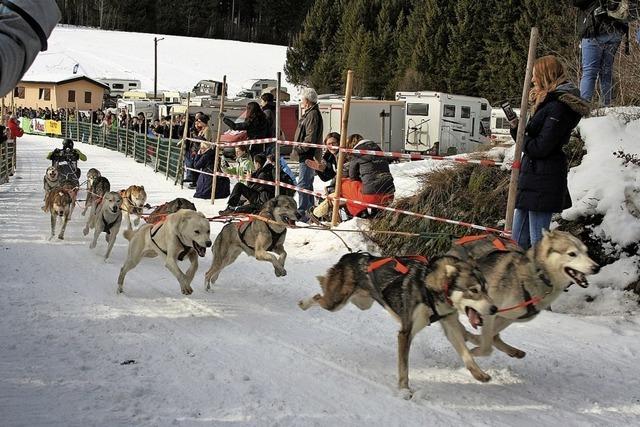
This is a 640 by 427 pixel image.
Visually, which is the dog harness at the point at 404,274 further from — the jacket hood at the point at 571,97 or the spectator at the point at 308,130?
the spectator at the point at 308,130

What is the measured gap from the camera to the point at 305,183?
30.2 ft

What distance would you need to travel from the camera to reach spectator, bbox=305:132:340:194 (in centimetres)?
868

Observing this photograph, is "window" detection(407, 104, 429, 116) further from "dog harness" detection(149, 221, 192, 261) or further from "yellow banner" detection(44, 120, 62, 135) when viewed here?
"yellow banner" detection(44, 120, 62, 135)

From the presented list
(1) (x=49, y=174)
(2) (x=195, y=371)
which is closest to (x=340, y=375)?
(2) (x=195, y=371)

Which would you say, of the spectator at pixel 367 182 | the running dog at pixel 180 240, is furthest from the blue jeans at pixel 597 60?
the running dog at pixel 180 240

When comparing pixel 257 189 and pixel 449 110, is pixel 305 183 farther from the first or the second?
pixel 449 110

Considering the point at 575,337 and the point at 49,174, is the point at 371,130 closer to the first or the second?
the point at 49,174

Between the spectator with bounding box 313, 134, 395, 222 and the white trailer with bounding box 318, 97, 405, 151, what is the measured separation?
623 inches

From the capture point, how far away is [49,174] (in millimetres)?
11328

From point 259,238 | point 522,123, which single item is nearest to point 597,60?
point 522,123

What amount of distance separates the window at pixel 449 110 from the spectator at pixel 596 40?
1670 cm

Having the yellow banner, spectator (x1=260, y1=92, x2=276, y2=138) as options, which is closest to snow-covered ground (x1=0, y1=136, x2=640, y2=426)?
spectator (x1=260, y1=92, x2=276, y2=138)

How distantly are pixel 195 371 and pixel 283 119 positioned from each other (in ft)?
69.5

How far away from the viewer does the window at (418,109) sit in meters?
23.6
